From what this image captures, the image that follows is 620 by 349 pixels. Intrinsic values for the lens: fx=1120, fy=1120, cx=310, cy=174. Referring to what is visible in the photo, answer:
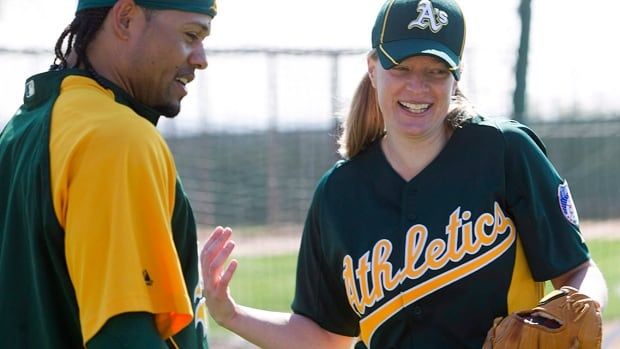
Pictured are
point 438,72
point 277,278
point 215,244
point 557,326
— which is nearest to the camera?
point 557,326

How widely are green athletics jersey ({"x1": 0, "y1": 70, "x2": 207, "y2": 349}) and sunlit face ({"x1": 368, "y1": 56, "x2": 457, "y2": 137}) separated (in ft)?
3.84

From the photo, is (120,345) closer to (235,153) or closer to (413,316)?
(413,316)

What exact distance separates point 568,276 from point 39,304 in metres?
1.78

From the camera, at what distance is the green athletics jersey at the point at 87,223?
2.40 meters

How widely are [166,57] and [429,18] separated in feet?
4.02

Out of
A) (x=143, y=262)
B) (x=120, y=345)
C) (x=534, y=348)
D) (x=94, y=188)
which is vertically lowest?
(x=534, y=348)

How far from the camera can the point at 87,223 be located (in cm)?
240

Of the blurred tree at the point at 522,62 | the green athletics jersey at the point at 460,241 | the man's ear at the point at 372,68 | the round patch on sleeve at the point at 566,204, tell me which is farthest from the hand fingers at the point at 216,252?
the blurred tree at the point at 522,62

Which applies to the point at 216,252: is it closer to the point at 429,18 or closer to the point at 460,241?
the point at 460,241

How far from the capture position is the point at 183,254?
2707 mm

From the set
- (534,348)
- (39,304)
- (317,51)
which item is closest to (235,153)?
(317,51)

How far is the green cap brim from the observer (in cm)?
359

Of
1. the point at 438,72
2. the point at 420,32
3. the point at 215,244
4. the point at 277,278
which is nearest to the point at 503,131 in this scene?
the point at 438,72

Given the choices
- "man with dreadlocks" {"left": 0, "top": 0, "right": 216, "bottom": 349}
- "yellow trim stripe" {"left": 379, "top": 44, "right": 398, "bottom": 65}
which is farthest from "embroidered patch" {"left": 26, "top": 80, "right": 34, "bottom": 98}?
"yellow trim stripe" {"left": 379, "top": 44, "right": 398, "bottom": 65}
